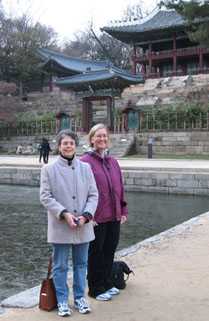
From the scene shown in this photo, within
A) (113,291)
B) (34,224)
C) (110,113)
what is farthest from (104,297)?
(110,113)

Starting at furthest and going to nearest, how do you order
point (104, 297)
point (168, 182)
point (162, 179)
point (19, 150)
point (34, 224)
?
point (19, 150) → point (162, 179) → point (168, 182) → point (34, 224) → point (104, 297)

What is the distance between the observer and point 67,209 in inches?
192

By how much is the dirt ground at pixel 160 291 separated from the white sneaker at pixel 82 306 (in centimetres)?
5

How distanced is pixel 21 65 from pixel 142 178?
3400 cm

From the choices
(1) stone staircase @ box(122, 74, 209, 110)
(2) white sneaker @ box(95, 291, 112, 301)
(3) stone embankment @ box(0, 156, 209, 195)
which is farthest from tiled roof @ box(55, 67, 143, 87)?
(2) white sneaker @ box(95, 291, 112, 301)

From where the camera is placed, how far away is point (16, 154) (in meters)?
36.5

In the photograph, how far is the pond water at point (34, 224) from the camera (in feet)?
26.4

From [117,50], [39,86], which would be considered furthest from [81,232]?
[117,50]

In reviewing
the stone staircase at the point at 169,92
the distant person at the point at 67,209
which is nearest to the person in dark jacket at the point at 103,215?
A: the distant person at the point at 67,209

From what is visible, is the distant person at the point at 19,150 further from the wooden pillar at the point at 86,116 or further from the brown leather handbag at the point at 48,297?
the brown leather handbag at the point at 48,297

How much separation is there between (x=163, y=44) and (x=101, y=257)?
4325cm

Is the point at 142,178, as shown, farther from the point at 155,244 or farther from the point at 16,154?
the point at 16,154

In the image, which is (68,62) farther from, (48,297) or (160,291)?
(48,297)

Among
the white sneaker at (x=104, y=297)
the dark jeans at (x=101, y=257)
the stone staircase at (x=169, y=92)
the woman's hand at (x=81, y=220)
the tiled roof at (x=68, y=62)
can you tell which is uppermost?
the tiled roof at (x=68, y=62)
